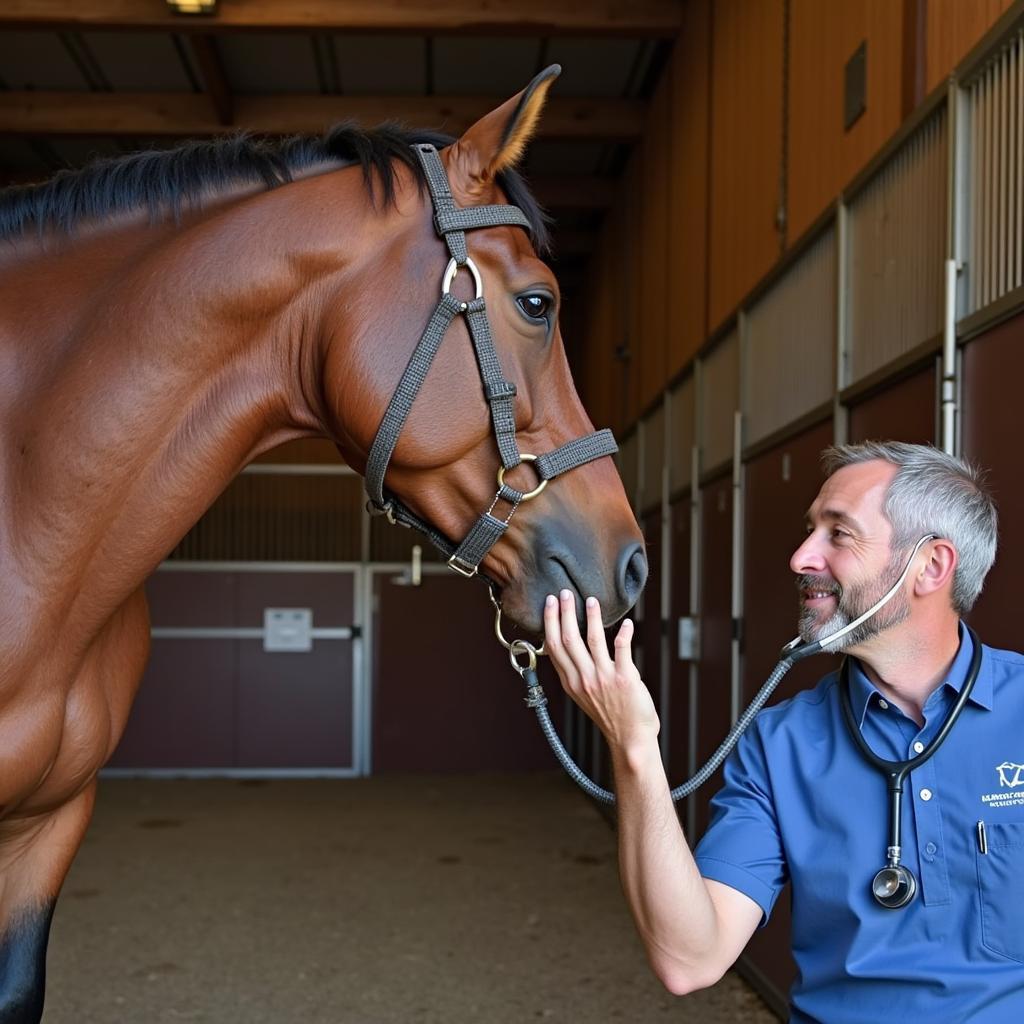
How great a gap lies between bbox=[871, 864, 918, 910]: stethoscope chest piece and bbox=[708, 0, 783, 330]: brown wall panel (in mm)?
2521

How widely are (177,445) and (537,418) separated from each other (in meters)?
0.42

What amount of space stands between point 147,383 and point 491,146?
48 centimetres

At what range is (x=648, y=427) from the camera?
5.60 m

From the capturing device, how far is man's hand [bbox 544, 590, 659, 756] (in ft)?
3.64

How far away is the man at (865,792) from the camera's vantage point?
1.15m

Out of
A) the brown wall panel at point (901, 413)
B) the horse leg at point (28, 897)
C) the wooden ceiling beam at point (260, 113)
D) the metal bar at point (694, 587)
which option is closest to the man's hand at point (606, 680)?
the horse leg at point (28, 897)

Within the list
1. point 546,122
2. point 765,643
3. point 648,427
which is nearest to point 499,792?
point 648,427

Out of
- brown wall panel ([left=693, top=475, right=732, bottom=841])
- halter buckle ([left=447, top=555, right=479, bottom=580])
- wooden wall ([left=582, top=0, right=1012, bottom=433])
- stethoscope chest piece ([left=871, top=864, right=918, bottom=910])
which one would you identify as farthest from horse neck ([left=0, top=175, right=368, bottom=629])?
brown wall panel ([left=693, top=475, right=732, bottom=841])

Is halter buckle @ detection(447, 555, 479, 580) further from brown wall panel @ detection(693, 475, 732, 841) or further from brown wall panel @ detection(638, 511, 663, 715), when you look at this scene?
brown wall panel @ detection(638, 511, 663, 715)

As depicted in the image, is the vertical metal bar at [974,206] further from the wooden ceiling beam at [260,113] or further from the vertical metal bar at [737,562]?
the wooden ceiling beam at [260,113]

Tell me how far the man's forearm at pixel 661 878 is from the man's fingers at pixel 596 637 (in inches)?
3.5

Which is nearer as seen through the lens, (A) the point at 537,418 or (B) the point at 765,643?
(A) the point at 537,418

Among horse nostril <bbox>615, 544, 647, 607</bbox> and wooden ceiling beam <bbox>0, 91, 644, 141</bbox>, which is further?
wooden ceiling beam <bbox>0, 91, 644, 141</bbox>

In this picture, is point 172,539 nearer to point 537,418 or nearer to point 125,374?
point 125,374
